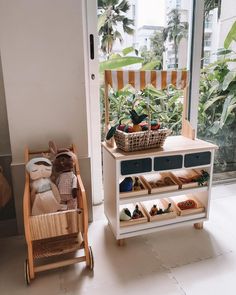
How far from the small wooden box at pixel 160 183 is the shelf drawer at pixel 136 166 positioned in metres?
0.17

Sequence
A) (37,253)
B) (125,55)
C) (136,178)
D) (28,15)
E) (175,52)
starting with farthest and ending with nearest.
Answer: (175,52) < (125,55) < (136,178) < (28,15) < (37,253)

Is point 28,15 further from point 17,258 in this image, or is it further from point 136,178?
point 17,258

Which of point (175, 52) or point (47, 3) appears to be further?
point (175, 52)

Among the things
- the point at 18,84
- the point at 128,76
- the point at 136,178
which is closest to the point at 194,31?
the point at 128,76

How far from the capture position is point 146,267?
4.54ft

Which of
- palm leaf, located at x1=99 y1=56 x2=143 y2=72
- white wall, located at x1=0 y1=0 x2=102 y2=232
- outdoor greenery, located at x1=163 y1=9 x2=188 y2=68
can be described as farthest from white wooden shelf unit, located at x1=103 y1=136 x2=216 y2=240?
outdoor greenery, located at x1=163 y1=9 x2=188 y2=68

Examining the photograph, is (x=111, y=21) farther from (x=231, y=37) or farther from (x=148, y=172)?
(x=148, y=172)

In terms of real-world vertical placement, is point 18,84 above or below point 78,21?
below

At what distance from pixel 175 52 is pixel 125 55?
46 centimetres

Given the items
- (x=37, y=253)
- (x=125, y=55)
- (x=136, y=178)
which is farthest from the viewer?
(x=125, y=55)

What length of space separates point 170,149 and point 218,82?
1.20 meters

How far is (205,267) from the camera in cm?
137

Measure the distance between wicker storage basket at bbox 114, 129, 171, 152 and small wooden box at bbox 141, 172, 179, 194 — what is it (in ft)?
0.89

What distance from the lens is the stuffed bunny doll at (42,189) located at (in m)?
1.34
